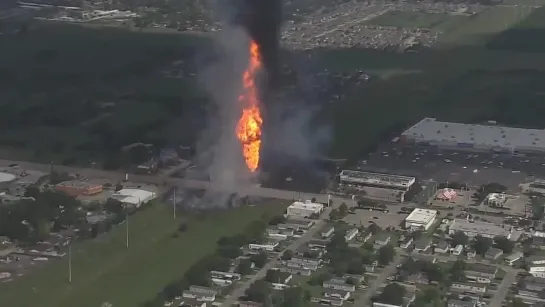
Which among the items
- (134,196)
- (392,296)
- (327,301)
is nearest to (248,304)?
(327,301)

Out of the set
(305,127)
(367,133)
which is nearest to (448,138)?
(367,133)

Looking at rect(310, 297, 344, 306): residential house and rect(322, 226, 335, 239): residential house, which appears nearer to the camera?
rect(310, 297, 344, 306): residential house

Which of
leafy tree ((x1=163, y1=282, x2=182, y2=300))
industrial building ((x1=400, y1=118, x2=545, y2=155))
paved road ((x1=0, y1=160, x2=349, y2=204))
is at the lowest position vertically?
leafy tree ((x1=163, y1=282, x2=182, y2=300))

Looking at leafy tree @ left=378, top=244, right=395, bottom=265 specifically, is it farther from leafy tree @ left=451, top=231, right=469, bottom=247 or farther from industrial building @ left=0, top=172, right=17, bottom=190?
industrial building @ left=0, top=172, right=17, bottom=190

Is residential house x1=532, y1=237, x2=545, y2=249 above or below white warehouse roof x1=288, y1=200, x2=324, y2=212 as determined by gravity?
below

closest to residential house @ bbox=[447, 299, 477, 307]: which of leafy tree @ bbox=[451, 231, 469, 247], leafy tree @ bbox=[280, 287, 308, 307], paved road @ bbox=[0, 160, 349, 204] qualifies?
leafy tree @ bbox=[280, 287, 308, 307]

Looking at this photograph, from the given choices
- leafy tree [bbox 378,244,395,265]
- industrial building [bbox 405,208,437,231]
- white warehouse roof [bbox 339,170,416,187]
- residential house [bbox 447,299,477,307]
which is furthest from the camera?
white warehouse roof [bbox 339,170,416,187]

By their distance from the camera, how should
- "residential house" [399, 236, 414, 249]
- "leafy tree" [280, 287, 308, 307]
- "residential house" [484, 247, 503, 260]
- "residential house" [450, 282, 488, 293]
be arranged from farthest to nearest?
"residential house" [399, 236, 414, 249] → "residential house" [484, 247, 503, 260] → "residential house" [450, 282, 488, 293] → "leafy tree" [280, 287, 308, 307]
